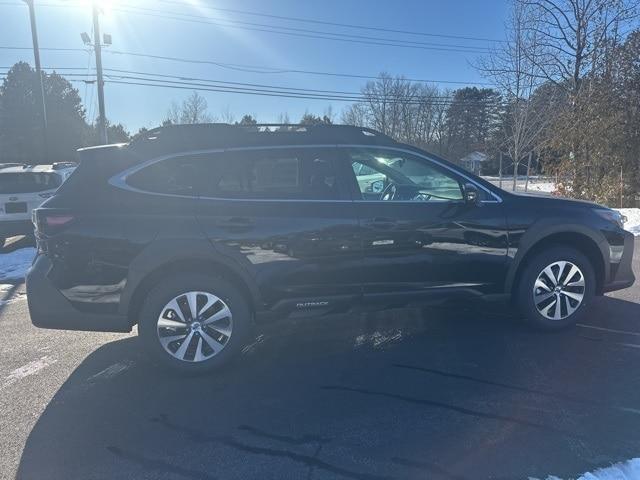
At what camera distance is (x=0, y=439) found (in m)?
3.09

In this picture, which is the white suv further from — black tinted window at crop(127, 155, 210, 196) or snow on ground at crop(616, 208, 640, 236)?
snow on ground at crop(616, 208, 640, 236)

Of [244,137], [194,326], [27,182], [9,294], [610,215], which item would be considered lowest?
[9,294]

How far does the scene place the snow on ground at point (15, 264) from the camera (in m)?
8.02

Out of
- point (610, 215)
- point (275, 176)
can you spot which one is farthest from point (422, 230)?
point (610, 215)

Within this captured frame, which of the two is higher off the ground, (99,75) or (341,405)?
(99,75)

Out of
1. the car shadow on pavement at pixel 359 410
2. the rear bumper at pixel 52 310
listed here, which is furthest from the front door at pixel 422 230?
the rear bumper at pixel 52 310

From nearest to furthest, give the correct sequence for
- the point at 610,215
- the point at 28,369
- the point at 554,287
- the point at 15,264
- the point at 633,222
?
the point at 28,369
the point at 554,287
the point at 610,215
the point at 15,264
the point at 633,222

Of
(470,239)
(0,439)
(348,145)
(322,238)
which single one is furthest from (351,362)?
(0,439)

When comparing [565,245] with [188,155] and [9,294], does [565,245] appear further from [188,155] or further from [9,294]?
[9,294]

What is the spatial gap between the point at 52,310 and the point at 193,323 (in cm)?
111

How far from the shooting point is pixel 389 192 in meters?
4.41

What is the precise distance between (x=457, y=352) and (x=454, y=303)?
1.52ft

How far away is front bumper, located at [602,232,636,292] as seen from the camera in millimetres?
4668

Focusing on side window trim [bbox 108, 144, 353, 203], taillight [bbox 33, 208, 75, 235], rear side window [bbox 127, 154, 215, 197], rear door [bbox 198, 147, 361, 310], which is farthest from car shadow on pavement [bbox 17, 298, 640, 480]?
rear side window [bbox 127, 154, 215, 197]
